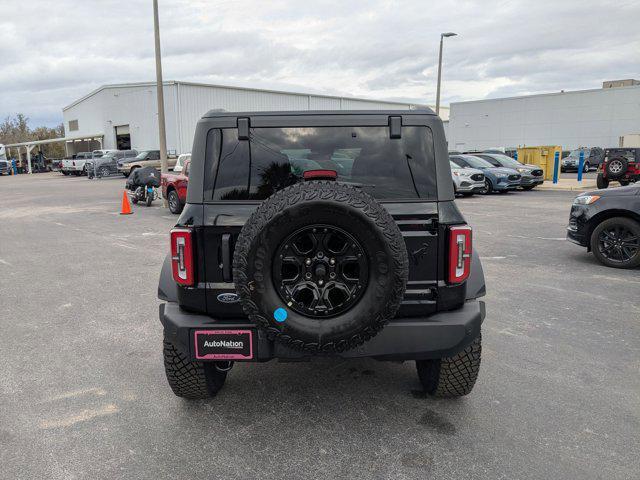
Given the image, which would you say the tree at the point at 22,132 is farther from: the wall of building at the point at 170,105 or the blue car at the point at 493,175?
the blue car at the point at 493,175

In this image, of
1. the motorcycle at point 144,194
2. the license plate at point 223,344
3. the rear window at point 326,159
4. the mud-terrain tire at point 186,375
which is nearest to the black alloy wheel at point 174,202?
the motorcycle at point 144,194

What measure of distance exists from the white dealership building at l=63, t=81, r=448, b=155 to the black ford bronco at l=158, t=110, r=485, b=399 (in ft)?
127

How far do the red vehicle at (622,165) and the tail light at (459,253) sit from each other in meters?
18.5

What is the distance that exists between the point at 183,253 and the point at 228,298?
0.38 m

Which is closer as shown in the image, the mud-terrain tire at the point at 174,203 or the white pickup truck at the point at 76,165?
the mud-terrain tire at the point at 174,203

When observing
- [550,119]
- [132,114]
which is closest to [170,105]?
[132,114]

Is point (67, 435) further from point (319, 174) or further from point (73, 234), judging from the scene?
point (73, 234)

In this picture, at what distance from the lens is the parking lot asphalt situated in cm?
285

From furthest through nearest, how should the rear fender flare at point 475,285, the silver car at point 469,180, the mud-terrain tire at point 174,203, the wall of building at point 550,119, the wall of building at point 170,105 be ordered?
the wall of building at point 170,105 < the wall of building at point 550,119 < the silver car at point 469,180 < the mud-terrain tire at point 174,203 < the rear fender flare at point 475,285

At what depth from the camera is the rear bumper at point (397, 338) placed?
9.61 feet

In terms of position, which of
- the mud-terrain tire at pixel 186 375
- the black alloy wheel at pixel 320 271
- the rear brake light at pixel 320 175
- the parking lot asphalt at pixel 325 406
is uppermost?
the rear brake light at pixel 320 175

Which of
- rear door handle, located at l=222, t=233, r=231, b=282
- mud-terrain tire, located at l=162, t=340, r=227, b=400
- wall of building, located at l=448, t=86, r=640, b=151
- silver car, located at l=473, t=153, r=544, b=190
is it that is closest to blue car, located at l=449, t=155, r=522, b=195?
silver car, located at l=473, t=153, r=544, b=190

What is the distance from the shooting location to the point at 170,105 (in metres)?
45.4

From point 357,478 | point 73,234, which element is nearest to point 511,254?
point 357,478
